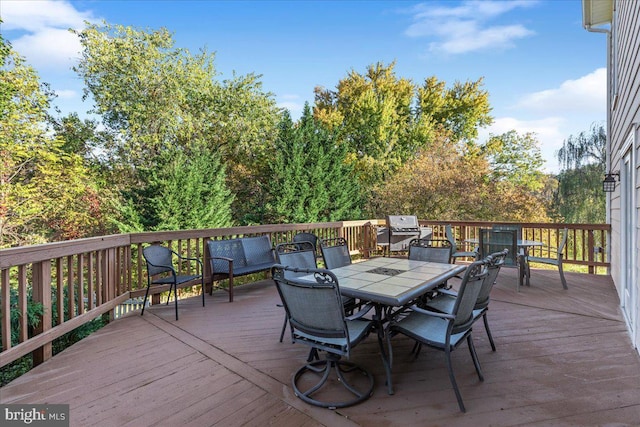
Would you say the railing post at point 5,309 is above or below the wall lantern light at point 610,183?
below

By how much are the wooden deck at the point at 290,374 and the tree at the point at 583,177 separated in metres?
5.62

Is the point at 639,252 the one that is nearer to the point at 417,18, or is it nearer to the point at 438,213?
the point at 438,213

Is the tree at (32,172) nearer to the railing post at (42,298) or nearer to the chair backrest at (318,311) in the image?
the railing post at (42,298)

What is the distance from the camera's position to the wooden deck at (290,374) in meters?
1.86

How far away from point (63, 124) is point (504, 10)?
15.0 meters

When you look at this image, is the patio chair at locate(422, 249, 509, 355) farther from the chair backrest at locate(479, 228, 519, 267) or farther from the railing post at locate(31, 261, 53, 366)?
the railing post at locate(31, 261, 53, 366)

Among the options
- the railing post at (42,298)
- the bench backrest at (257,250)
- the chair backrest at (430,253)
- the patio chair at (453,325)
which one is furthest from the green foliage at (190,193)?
the patio chair at (453,325)

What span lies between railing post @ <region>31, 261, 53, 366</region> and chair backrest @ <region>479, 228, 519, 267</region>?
5.10m

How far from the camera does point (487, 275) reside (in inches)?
84.3

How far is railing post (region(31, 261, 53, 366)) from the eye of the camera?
8.71 feet

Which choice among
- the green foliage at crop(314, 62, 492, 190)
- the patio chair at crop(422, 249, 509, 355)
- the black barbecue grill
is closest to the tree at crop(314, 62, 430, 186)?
the green foliage at crop(314, 62, 492, 190)

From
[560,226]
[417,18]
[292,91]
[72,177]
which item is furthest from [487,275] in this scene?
[292,91]

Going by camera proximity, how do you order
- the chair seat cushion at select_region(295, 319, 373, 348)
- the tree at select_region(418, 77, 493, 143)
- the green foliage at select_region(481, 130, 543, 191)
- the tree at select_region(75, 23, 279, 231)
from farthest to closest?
the tree at select_region(418, 77, 493, 143)
the green foliage at select_region(481, 130, 543, 191)
the tree at select_region(75, 23, 279, 231)
the chair seat cushion at select_region(295, 319, 373, 348)

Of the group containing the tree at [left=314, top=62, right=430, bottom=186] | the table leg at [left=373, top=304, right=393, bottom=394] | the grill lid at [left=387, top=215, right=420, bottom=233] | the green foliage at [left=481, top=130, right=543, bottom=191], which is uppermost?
the tree at [left=314, top=62, right=430, bottom=186]
